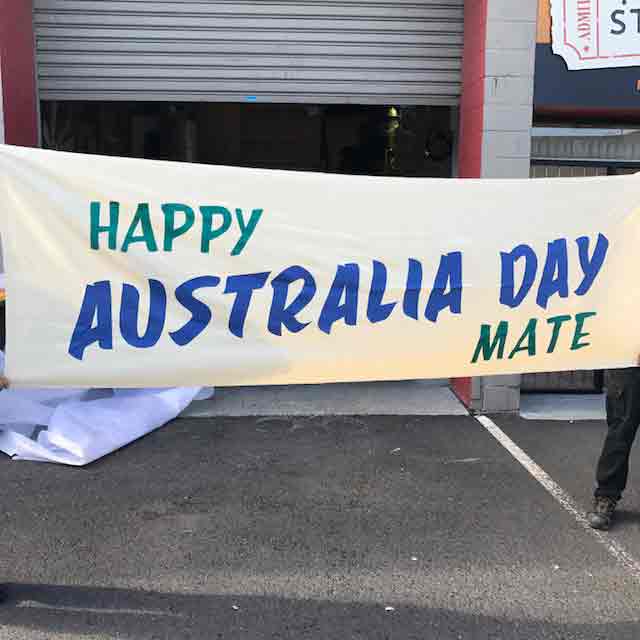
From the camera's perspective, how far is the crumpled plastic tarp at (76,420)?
5113 millimetres

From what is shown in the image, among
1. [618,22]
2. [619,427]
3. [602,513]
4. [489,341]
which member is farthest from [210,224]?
[618,22]

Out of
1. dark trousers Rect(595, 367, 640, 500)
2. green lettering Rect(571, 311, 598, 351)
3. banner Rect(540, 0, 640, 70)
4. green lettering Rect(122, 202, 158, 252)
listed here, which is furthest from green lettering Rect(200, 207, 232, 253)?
banner Rect(540, 0, 640, 70)

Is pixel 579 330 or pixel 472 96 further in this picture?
pixel 472 96

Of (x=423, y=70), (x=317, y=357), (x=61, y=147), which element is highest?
(x=423, y=70)

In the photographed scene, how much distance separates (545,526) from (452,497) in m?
0.61

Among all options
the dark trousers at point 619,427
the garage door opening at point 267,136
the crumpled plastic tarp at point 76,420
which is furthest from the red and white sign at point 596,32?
the crumpled plastic tarp at point 76,420

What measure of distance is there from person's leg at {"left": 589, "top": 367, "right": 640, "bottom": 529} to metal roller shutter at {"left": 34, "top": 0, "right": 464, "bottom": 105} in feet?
13.1

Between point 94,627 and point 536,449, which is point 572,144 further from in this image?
point 94,627

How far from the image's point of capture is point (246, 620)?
124 inches

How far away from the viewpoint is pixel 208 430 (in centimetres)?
599

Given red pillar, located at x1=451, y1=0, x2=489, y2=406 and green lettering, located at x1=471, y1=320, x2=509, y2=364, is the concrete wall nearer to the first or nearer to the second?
red pillar, located at x1=451, y1=0, x2=489, y2=406

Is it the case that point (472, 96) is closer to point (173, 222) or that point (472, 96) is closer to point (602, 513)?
point (602, 513)

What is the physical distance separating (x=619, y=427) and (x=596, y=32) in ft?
12.6

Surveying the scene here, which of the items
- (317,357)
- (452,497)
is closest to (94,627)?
A: (317,357)
